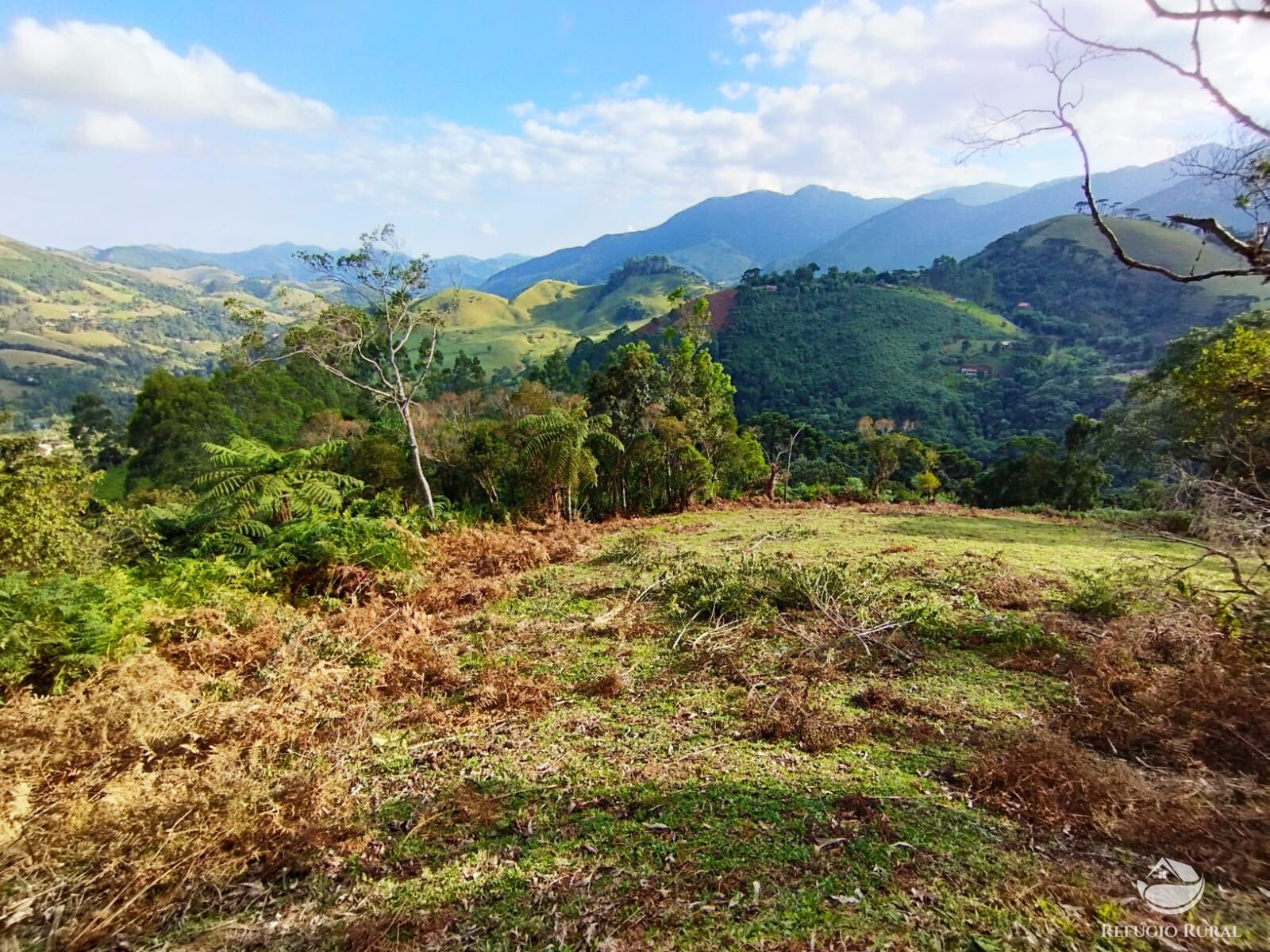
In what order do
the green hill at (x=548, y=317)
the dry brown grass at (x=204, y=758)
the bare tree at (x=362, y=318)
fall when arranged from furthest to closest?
the green hill at (x=548, y=317), the bare tree at (x=362, y=318), the dry brown grass at (x=204, y=758)

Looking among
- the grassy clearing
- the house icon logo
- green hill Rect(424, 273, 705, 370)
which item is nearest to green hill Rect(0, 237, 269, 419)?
green hill Rect(424, 273, 705, 370)

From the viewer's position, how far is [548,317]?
152 metres

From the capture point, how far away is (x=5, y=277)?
18112cm

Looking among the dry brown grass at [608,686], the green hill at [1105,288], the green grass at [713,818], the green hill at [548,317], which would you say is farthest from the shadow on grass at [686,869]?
the green hill at [548,317]

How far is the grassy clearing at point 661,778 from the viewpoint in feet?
8.02

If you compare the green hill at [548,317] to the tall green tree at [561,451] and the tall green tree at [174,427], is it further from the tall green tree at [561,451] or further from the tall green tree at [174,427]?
the tall green tree at [561,451]

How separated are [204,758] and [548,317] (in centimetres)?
15586

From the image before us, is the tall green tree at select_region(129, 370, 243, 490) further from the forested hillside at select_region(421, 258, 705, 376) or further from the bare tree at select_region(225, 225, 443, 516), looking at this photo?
the forested hillside at select_region(421, 258, 705, 376)

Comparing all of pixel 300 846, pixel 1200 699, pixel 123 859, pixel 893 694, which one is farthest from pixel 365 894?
pixel 1200 699

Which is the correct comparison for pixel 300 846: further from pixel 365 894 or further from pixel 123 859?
pixel 123 859

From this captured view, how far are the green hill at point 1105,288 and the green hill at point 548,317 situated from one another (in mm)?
57756

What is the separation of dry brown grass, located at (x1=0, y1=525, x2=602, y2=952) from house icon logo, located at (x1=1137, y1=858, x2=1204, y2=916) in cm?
341

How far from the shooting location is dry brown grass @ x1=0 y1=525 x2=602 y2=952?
8.52 feet

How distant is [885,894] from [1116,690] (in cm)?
290
